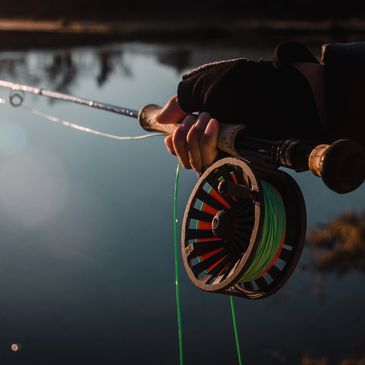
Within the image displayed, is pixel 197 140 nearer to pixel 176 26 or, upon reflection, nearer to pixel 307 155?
pixel 307 155

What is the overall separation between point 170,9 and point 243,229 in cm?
2341

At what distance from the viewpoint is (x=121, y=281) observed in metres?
4.39

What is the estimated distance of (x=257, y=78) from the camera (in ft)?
4.25

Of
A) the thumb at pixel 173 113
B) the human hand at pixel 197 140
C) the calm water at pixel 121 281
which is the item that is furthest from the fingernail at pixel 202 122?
the calm water at pixel 121 281

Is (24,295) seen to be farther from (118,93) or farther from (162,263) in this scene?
(118,93)

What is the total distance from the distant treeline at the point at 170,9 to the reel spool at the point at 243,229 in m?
20.6

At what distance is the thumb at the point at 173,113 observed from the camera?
1.42m

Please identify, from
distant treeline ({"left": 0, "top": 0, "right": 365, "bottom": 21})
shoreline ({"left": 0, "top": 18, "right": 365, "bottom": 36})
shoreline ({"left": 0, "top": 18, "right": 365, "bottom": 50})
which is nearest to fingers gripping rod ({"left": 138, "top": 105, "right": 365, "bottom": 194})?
shoreline ({"left": 0, "top": 18, "right": 365, "bottom": 50})

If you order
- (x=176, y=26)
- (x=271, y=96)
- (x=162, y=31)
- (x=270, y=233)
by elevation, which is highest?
(x=176, y=26)

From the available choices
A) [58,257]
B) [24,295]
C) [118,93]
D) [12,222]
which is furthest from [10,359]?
[118,93]

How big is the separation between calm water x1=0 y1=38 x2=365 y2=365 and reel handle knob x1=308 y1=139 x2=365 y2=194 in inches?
110

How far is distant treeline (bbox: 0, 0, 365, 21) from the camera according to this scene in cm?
2159

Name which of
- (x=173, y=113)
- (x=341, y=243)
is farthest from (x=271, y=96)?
(x=341, y=243)

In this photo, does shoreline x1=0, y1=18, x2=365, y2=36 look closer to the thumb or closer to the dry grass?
the dry grass
